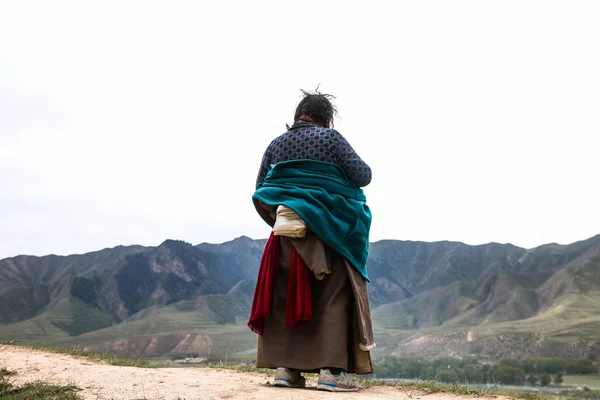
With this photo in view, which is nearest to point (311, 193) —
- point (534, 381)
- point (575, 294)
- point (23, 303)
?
point (534, 381)

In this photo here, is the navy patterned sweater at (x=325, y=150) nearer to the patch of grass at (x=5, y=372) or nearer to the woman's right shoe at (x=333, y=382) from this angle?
the woman's right shoe at (x=333, y=382)

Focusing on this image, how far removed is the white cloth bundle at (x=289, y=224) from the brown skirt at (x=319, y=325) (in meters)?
0.14

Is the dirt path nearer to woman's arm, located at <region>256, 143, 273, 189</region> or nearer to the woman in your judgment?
the woman

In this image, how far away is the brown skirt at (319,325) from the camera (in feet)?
18.0

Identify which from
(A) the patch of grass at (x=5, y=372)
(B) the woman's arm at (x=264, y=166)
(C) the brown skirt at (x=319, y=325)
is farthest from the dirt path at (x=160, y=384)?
(B) the woman's arm at (x=264, y=166)

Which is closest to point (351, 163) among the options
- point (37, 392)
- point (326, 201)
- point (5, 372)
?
point (326, 201)

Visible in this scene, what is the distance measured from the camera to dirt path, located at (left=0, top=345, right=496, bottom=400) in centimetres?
500

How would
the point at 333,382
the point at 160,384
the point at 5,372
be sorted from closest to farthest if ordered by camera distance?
the point at 333,382
the point at 160,384
the point at 5,372

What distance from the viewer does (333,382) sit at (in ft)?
17.7

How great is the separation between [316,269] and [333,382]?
1.13 meters

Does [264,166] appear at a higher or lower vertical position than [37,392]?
higher

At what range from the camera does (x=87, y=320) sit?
11312 centimetres

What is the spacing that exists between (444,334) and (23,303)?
93.7 metres

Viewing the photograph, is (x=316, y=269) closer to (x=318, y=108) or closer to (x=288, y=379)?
(x=288, y=379)
